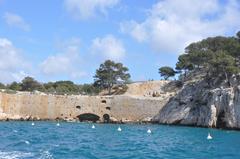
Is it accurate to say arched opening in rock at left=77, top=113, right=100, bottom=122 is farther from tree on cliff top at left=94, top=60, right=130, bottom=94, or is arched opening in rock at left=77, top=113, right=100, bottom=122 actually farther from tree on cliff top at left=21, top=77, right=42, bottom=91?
tree on cliff top at left=21, top=77, right=42, bottom=91

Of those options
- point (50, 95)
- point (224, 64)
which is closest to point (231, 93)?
point (224, 64)

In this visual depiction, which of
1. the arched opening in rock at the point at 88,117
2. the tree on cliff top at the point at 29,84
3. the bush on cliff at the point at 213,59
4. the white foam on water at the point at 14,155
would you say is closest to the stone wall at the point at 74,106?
the arched opening in rock at the point at 88,117

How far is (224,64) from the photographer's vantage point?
79.5m

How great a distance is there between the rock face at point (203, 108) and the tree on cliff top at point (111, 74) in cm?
2187

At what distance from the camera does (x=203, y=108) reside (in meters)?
76.0

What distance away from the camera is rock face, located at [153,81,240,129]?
228 ft

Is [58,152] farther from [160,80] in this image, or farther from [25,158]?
[160,80]

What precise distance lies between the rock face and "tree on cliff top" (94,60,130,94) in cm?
2187

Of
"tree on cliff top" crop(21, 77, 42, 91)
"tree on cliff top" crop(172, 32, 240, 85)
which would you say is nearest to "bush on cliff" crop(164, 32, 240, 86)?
"tree on cliff top" crop(172, 32, 240, 85)

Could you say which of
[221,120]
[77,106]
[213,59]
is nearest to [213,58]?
[213,59]

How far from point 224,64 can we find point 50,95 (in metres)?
33.2

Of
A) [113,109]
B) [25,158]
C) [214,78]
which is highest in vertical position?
[214,78]

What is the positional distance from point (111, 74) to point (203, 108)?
33214mm

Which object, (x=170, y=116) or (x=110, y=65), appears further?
(x=110, y=65)
